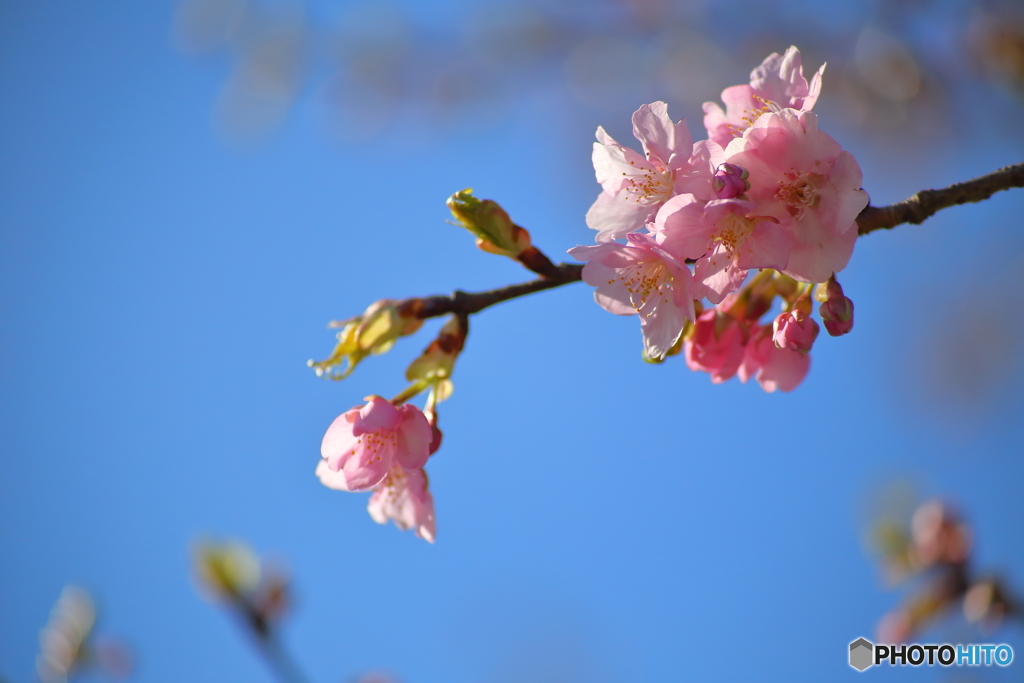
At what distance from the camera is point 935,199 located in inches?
33.9

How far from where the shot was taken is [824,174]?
2.66 feet

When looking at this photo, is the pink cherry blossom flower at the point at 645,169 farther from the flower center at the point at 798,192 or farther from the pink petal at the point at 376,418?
the pink petal at the point at 376,418

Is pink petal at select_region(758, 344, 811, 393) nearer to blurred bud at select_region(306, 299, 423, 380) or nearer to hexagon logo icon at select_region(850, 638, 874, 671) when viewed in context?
blurred bud at select_region(306, 299, 423, 380)

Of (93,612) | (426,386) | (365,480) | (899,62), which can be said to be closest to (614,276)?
(426,386)

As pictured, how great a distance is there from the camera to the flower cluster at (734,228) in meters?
0.80

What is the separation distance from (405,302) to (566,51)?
350cm

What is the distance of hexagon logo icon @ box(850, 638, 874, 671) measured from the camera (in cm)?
172

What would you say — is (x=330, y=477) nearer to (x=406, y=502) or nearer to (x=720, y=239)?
(x=406, y=502)

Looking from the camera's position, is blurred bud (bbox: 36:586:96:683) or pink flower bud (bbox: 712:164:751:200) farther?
blurred bud (bbox: 36:586:96:683)

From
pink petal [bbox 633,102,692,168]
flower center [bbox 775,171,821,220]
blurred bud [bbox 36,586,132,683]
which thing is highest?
pink petal [bbox 633,102,692,168]

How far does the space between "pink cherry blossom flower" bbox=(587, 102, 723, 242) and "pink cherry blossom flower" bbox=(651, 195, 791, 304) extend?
6 cm

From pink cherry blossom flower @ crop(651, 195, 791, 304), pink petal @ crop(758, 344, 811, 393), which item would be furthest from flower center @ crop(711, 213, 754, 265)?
pink petal @ crop(758, 344, 811, 393)

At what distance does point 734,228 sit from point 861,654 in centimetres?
145

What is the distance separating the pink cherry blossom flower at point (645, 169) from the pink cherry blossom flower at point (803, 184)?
0.05 meters
